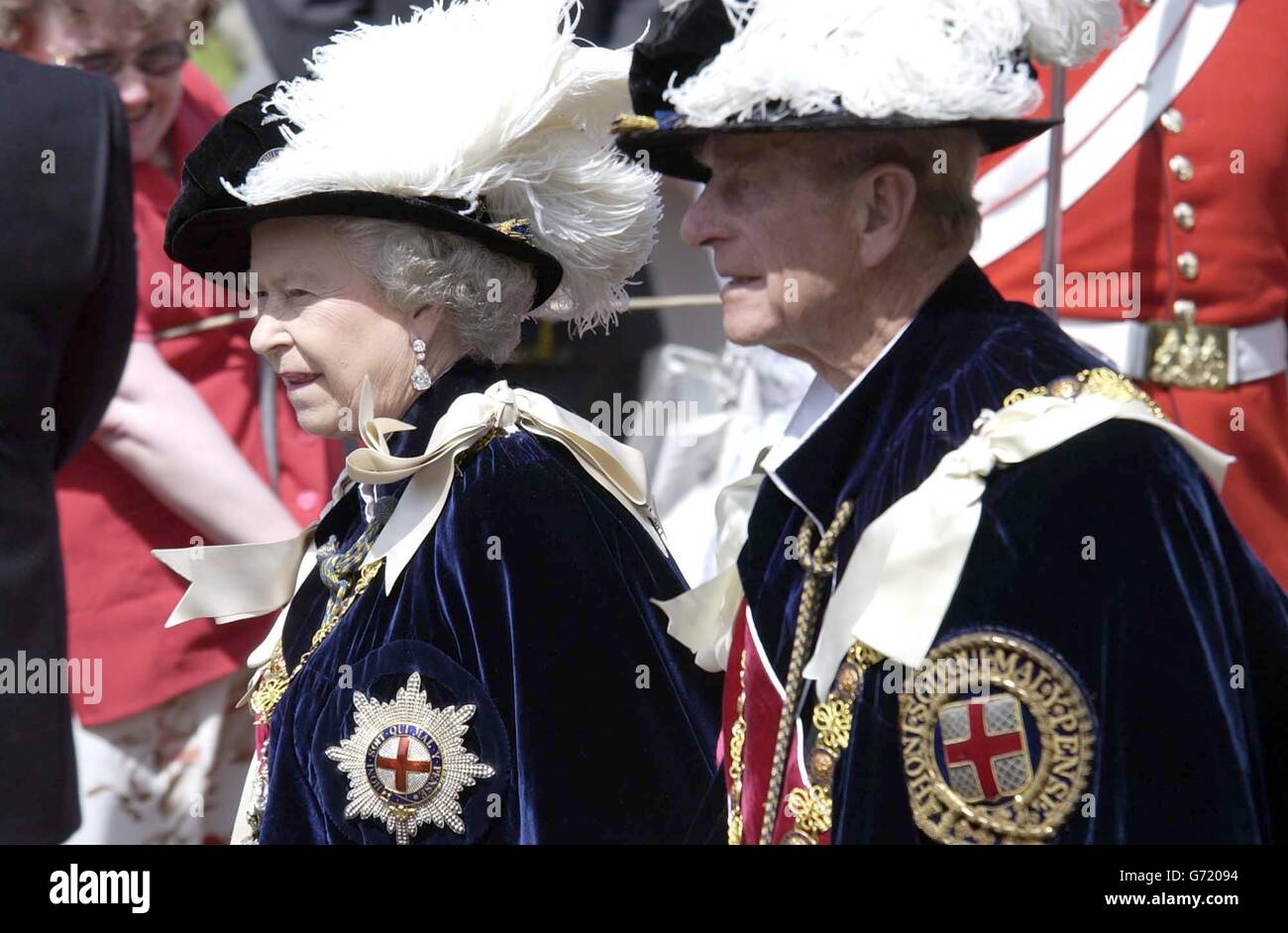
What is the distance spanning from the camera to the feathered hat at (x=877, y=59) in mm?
2191

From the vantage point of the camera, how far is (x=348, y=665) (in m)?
2.76

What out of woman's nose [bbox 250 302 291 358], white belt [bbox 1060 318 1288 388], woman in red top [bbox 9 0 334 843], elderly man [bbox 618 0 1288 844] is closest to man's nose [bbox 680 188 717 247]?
elderly man [bbox 618 0 1288 844]

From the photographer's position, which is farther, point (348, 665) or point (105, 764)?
point (105, 764)

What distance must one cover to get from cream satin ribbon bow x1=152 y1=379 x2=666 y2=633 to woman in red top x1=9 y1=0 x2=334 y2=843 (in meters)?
1.34

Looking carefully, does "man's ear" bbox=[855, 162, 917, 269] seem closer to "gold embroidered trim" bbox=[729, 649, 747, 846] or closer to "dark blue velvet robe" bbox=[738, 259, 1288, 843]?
"dark blue velvet robe" bbox=[738, 259, 1288, 843]

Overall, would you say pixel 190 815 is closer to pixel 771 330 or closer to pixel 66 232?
pixel 66 232

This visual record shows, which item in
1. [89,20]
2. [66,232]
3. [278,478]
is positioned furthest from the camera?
[278,478]

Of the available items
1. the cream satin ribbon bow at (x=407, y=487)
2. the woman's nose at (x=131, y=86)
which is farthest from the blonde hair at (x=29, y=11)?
the cream satin ribbon bow at (x=407, y=487)

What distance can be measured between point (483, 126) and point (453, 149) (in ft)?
0.21

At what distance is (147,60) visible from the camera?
4527 millimetres

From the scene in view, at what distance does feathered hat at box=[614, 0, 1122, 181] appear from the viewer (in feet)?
7.19

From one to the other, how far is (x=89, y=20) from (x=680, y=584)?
2354 mm

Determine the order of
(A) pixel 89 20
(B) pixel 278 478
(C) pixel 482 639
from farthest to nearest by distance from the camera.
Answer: (B) pixel 278 478, (A) pixel 89 20, (C) pixel 482 639
